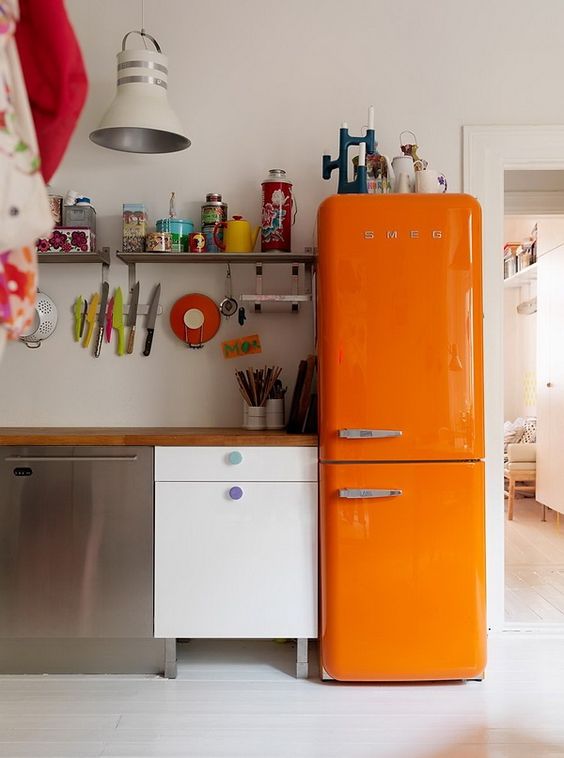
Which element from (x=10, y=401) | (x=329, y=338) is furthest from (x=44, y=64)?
(x=10, y=401)

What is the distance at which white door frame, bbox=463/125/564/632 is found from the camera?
10.8 feet

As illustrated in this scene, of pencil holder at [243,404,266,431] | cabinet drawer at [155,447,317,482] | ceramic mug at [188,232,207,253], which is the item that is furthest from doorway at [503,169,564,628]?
ceramic mug at [188,232,207,253]

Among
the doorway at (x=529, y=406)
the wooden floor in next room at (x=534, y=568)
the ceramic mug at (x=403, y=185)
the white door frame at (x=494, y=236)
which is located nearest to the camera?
the ceramic mug at (x=403, y=185)

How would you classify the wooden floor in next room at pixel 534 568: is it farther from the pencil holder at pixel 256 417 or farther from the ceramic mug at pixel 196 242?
the ceramic mug at pixel 196 242

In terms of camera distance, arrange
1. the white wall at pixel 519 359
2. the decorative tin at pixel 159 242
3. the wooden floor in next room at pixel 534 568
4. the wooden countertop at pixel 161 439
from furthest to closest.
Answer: the white wall at pixel 519 359, the wooden floor in next room at pixel 534 568, the decorative tin at pixel 159 242, the wooden countertop at pixel 161 439

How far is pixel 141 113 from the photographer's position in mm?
2779

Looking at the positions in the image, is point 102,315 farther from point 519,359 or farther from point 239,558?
point 519,359

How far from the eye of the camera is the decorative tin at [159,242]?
3121 mm

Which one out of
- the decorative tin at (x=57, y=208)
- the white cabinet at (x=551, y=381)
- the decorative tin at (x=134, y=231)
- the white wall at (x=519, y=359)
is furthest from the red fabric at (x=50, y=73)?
the white wall at (x=519, y=359)

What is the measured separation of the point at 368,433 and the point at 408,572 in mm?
510

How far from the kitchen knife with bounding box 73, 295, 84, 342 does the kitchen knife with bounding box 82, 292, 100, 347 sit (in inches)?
1.3

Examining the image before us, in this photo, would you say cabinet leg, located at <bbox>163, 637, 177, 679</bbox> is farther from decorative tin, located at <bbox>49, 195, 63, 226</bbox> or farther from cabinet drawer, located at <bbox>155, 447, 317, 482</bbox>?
decorative tin, located at <bbox>49, 195, 63, 226</bbox>

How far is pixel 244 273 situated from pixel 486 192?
42.8 inches

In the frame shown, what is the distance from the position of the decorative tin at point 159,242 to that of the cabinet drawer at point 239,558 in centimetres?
95
